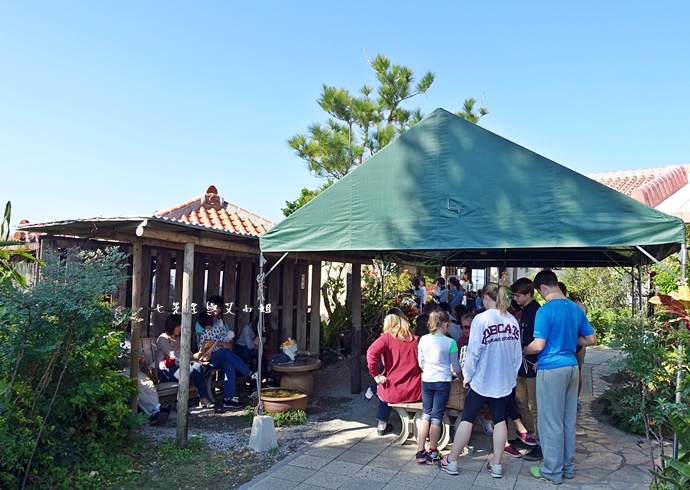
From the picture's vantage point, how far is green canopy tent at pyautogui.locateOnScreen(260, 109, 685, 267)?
4512 mm

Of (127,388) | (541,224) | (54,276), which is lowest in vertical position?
(127,388)

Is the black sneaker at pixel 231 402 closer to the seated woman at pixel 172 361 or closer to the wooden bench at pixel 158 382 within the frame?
the seated woman at pixel 172 361

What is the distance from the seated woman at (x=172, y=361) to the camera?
6559 millimetres

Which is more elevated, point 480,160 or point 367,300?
point 480,160

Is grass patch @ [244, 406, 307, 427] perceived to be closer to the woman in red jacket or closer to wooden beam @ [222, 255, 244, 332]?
the woman in red jacket

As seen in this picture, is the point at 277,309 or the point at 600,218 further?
the point at 277,309

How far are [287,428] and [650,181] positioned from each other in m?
12.6

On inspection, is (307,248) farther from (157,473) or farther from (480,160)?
(157,473)

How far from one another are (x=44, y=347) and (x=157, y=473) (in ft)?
5.15

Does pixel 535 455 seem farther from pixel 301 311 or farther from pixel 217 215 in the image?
pixel 217 215

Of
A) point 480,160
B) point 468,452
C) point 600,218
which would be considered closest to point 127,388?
point 468,452

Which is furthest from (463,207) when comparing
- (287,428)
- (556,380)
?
(287,428)

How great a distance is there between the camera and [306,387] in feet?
24.1

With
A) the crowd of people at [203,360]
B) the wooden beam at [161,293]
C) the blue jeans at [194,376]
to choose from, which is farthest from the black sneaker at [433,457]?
the wooden beam at [161,293]
